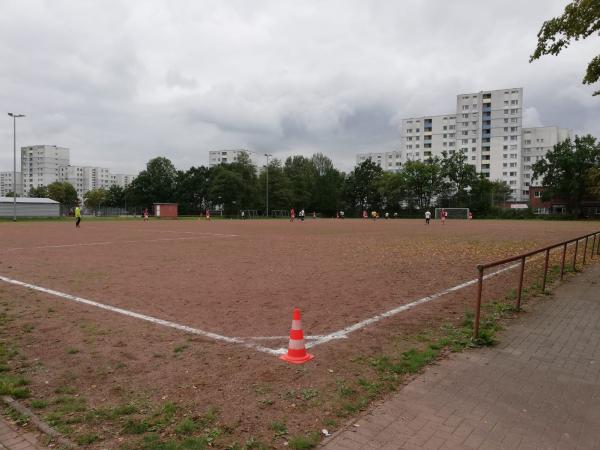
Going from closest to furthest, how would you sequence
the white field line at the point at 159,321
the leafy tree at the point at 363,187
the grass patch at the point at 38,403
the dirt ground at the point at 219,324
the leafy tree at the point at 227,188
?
the grass patch at the point at 38,403 → the dirt ground at the point at 219,324 → the white field line at the point at 159,321 → the leafy tree at the point at 227,188 → the leafy tree at the point at 363,187

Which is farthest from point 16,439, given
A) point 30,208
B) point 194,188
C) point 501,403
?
point 194,188

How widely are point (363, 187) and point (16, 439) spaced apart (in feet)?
322

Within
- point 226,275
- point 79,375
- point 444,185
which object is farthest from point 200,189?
point 79,375

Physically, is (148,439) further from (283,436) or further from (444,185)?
(444,185)

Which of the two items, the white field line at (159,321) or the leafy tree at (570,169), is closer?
the white field line at (159,321)

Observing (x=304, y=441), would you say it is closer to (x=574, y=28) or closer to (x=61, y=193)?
(x=574, y=28)

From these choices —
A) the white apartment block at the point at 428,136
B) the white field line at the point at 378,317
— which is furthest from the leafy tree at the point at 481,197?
the white field line at the point at 378,317

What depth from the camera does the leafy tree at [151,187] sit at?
92688mm

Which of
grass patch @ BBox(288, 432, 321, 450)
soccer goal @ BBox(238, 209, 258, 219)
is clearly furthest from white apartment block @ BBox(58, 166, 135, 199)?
grass patch @ BBox(288, 432, 321, 450)

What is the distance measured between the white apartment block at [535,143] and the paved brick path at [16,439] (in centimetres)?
12021

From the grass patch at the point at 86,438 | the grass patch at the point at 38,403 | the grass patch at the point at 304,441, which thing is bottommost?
the grass patch at the point at 38,403

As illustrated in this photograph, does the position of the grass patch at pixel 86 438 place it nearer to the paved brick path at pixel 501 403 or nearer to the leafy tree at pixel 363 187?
the paved brick path at pixel 501 403

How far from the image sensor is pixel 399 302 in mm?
7668

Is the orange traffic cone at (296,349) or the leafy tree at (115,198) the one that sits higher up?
the leafy tree at (115,198)
